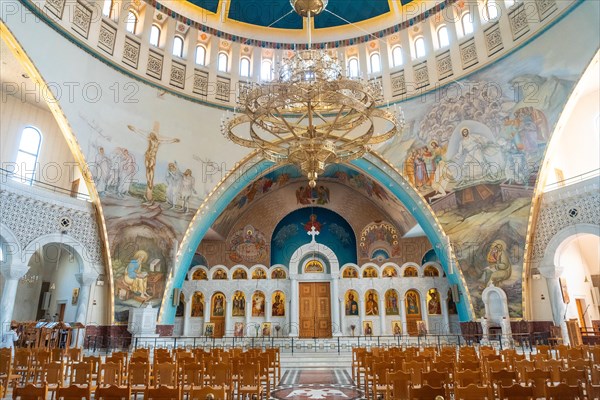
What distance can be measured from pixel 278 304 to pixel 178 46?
13.7m

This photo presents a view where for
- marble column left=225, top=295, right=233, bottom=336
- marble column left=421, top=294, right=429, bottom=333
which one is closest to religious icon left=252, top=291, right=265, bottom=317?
marble column left=225, top=295, right=233, bottom=336

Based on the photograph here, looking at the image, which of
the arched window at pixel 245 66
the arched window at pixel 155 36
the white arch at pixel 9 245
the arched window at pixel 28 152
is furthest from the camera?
the arched window at pixel 245 66

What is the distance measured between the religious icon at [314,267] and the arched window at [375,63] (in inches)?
400

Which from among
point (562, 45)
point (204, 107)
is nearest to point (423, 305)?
point (562, 45)

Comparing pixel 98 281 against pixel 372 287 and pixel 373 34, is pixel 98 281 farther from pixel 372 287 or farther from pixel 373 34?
pixel 373 34

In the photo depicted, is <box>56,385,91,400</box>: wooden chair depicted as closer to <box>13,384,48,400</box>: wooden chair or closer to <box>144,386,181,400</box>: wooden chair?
<box>13,384,48,400</box>: wooden chair

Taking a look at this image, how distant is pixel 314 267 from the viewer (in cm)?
2183

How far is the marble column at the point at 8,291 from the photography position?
42.5 ft

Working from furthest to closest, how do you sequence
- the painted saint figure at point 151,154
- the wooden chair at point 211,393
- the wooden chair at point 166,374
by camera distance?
the painted saint figure at point 151,154 → the wooden chair at point 166,374 → the wooden chair at point 211,393

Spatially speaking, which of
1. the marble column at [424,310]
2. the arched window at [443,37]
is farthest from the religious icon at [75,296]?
the arched window at [443,37]

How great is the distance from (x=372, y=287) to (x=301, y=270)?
3.82 meters

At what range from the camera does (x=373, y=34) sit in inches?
755

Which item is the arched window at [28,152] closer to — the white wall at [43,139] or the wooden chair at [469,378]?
the white wall at [43,139]

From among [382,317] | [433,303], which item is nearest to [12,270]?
[382,317]
